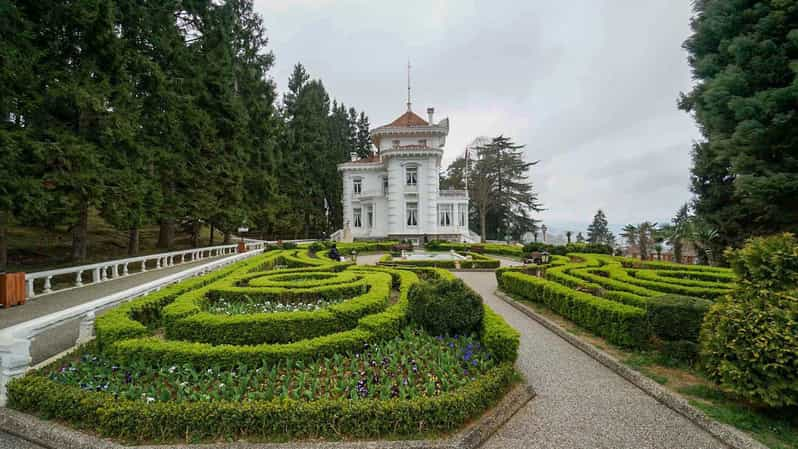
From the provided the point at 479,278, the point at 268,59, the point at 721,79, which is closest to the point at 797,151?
the point at 721,79

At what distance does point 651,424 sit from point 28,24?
704 inches

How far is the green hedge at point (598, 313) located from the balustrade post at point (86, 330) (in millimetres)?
9809

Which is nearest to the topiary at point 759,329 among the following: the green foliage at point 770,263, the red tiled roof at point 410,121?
the green foliage at point 770,263

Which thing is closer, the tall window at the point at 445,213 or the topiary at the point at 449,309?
the topiary at the point at 449,309

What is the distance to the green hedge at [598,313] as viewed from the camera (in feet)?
19.0

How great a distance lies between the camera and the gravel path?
11.8 feet

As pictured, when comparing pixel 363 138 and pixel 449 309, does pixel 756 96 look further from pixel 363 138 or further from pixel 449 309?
pixel 363 138

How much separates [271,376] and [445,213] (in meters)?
29.2

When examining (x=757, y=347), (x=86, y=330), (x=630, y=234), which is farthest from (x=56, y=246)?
(x=630, y=234)

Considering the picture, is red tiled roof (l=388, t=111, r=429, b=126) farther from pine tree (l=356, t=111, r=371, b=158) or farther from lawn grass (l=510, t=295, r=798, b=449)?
lawn grass (l=510, t=295, r=798, b=449)

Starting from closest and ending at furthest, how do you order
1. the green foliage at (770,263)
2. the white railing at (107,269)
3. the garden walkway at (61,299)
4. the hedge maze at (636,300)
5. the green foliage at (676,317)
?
the green foliage at (770,263), the green foliage at (676,317), the hedge maze at (636,300), the garden walkway at (61,299), the white railing at (107,269)

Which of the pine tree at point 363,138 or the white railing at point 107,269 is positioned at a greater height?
the pine tree at point 363,138

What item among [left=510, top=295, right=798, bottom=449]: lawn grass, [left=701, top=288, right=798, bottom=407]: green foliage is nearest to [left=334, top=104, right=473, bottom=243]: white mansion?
[left=510, top=295, right=798, bottom=449]: lawn grass

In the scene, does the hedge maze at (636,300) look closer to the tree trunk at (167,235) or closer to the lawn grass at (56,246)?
the lawn grass at (56,246)
